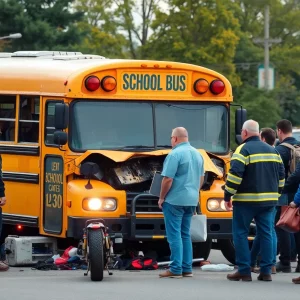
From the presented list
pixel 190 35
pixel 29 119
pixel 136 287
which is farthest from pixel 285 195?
pixel 190 35

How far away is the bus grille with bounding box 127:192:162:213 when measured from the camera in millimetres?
13391

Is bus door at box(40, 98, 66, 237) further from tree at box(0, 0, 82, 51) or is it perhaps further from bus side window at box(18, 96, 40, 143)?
tree at box(0, 0, 82, 51)

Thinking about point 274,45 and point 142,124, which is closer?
→ point 142,124

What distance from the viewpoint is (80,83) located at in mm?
13781

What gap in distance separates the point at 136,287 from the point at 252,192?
152 centimetres

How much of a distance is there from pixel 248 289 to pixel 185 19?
41.5 metres

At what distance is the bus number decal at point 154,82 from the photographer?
46.4 feet

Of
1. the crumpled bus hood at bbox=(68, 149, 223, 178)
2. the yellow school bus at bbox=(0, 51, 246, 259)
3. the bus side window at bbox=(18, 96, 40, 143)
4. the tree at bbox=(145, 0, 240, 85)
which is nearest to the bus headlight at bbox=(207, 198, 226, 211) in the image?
the yellow school bus at bbox=(0, 51, 246, 259)

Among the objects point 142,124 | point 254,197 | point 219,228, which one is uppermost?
point 142,124

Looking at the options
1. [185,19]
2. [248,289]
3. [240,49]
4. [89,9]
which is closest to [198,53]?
[185,19]

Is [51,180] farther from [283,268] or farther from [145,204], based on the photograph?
[283,268]

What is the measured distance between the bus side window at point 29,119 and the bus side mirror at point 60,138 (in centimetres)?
78

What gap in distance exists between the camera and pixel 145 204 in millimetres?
13422

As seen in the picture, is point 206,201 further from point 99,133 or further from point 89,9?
point 89,9
